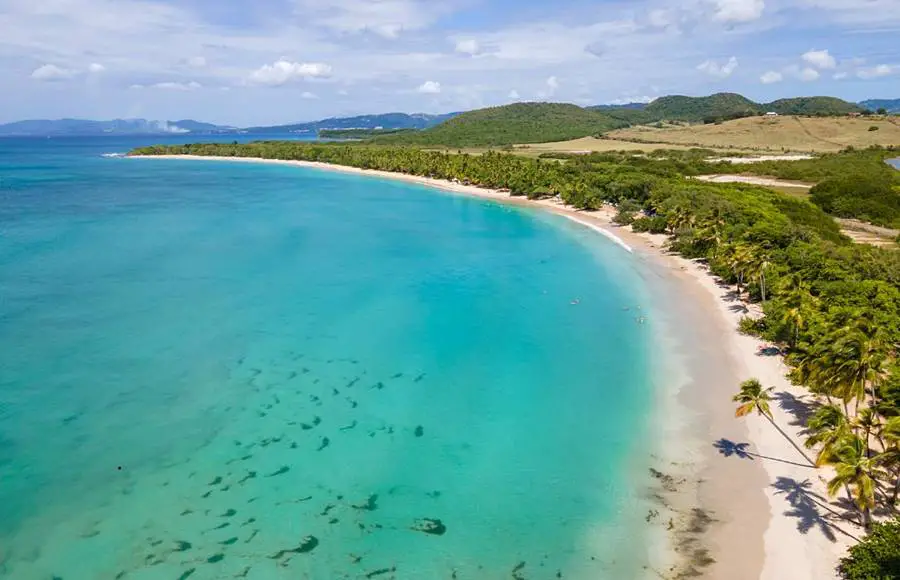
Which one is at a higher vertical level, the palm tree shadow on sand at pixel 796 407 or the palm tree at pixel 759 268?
the palm tree at pixel 759 268

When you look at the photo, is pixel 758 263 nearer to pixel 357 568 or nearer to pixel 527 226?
pixel 357 568

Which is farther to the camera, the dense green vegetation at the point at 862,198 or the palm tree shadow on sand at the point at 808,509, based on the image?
the dense green vegetation at the point at 862,198

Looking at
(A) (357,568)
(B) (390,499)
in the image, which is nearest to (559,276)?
(B) (390,499)

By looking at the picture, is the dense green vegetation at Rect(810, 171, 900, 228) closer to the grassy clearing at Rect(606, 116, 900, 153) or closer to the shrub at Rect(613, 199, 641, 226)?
the shrub at Rect(613, 199, 641, 226)

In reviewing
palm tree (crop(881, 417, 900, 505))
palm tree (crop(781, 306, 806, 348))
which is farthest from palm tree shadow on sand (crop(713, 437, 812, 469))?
palm tree (crop(781, 306, 806, 348))

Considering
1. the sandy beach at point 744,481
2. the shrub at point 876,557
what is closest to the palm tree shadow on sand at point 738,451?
the sandy beach at point 744,481

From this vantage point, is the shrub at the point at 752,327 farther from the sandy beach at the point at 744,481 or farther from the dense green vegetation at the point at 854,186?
the dense green vegetation at the point at 854,186

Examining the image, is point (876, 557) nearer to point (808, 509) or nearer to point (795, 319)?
point (808, 509)
